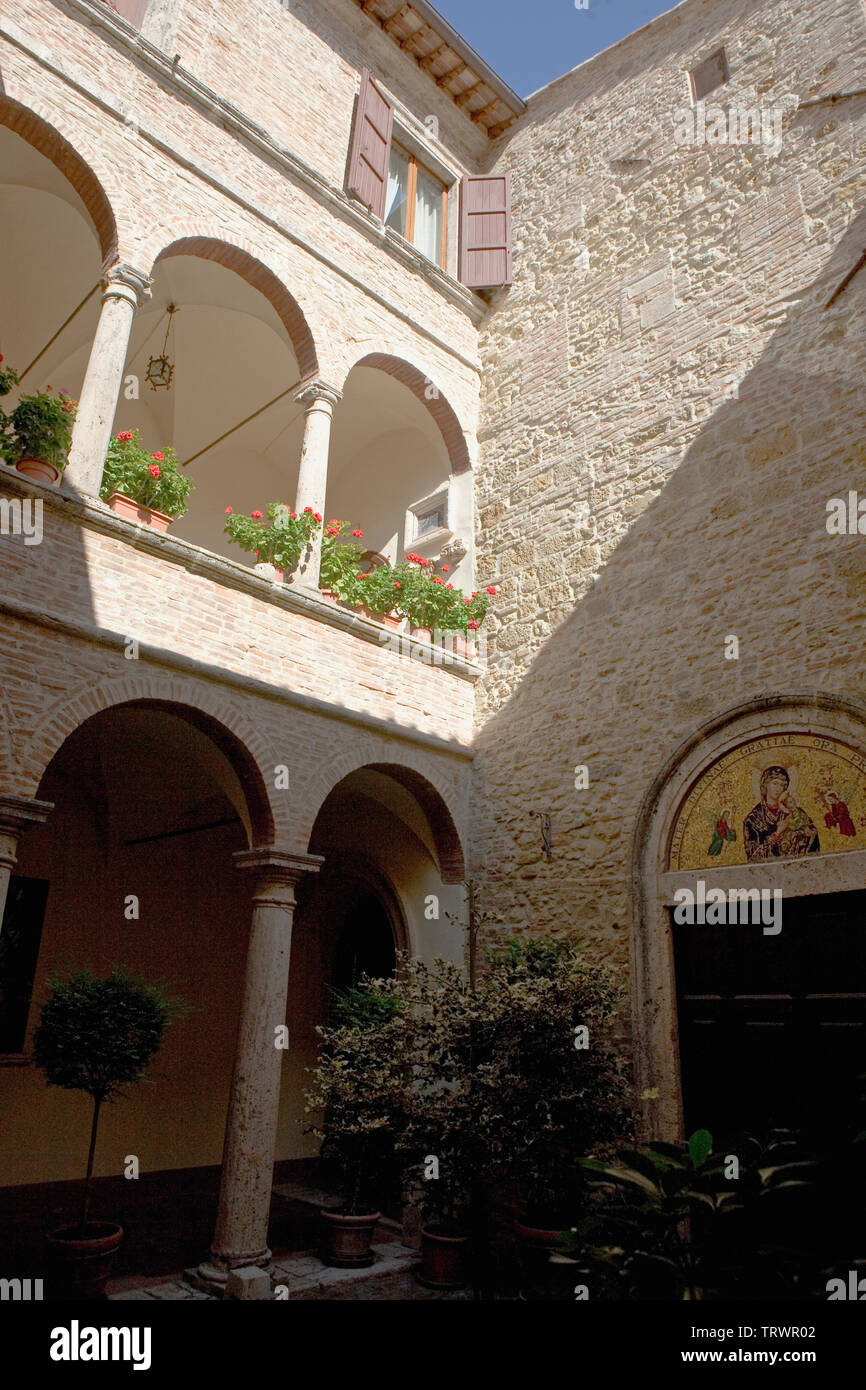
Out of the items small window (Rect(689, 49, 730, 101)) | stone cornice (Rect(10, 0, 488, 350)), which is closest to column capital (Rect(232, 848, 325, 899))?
stone cornice (Rect(10, 0, 488, 350))

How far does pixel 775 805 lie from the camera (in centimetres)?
568

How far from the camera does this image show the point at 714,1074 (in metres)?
5.59

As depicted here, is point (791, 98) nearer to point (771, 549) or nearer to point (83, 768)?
point (771, 549)

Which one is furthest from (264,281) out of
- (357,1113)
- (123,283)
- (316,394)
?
(357,1113)

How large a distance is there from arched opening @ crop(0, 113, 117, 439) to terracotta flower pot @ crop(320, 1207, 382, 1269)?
7011 mm

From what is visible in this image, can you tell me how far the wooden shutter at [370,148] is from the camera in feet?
28.3

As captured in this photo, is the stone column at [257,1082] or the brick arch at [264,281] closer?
the stone column at [257,1082]

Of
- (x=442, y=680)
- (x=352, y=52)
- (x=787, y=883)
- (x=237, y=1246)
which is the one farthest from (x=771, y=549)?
(x=352, y=52)

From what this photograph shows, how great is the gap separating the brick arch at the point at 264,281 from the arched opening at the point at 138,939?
338cm

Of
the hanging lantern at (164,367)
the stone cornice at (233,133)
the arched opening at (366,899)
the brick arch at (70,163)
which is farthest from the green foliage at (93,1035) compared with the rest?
the stone cornice at (233,133)

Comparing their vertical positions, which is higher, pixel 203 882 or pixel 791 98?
pixel 791 98

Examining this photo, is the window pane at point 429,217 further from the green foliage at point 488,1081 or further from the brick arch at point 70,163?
the green foliage at point 488,1081

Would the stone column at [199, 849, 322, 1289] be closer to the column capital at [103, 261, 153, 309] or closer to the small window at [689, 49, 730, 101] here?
the column capital at [103, 261, 153, 309]

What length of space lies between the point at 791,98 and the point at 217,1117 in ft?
34.9
